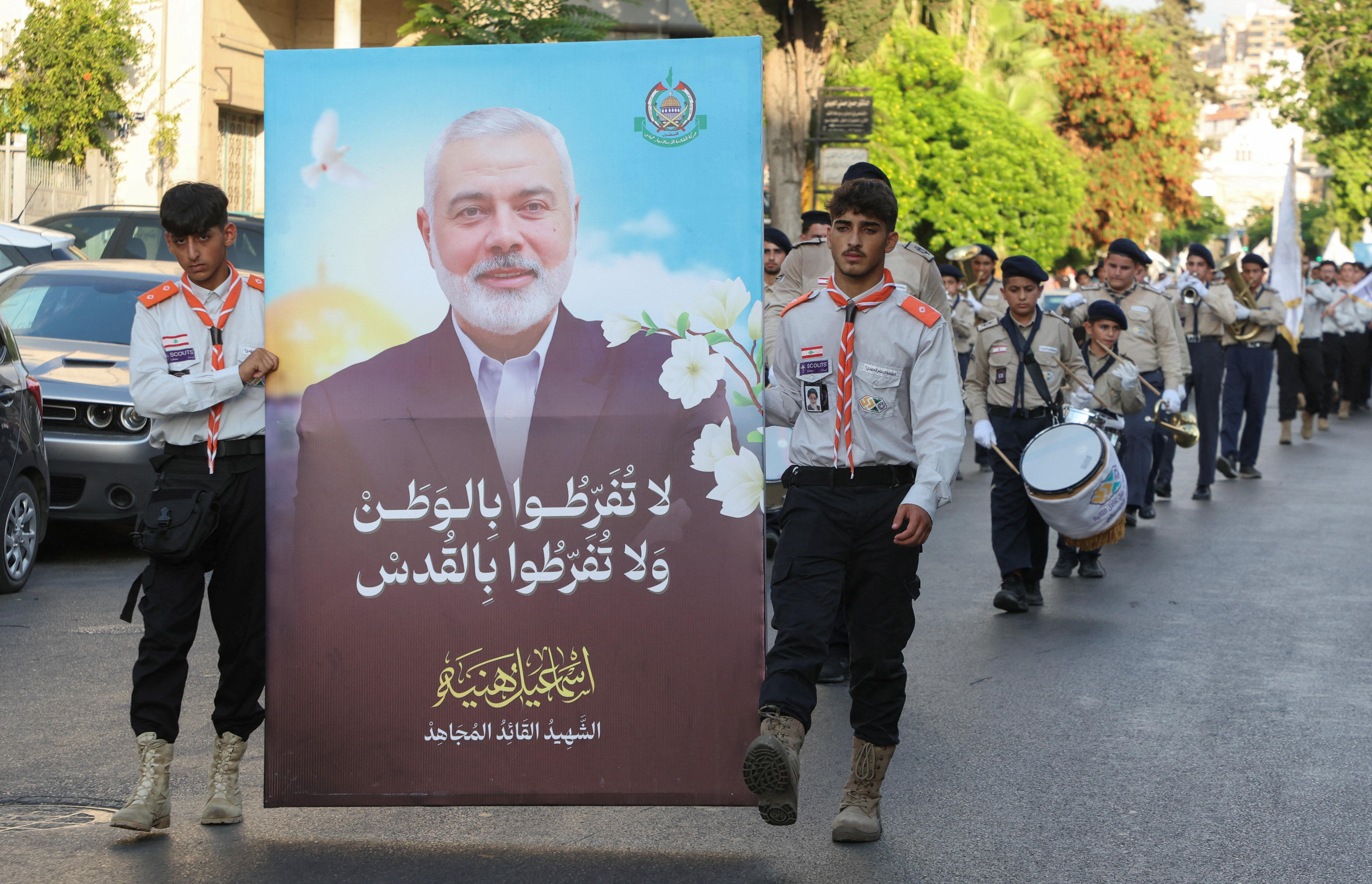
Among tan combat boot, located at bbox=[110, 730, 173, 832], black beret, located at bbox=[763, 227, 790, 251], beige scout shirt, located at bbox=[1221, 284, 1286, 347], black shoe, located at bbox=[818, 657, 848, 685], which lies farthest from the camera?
beige scout shirt, located at bbox=[1221, 284, 1286, 347]

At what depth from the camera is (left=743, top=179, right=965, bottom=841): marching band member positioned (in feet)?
15.6

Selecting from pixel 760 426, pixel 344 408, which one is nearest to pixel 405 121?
pixel 344 408

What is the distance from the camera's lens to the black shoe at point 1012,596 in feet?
28.9

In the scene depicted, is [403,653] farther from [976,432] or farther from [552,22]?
[552,22]

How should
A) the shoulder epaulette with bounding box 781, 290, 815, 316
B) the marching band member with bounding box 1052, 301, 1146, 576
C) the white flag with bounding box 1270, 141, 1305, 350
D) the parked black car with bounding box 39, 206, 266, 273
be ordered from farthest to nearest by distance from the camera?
the white flag with bounding box 1270, 141, 1305, 350
the parked black car with bounding box 39, 206, 266, 273
the marching band member with bounding box 1052, 301, 1146, 576
the shoulder epaulette with bounding box 781, 290, 815, 316

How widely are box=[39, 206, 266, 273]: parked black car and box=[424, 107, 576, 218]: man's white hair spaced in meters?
8.84

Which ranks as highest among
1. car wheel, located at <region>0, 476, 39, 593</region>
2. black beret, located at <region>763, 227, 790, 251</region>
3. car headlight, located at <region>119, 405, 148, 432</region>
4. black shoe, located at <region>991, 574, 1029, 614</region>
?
Answer: black beret, located at <region>763, 227, 790, 251</region>

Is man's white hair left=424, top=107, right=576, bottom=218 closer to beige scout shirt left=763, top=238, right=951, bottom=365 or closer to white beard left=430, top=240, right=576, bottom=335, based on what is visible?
white beard left=430, top=240, right=576, bottom=335

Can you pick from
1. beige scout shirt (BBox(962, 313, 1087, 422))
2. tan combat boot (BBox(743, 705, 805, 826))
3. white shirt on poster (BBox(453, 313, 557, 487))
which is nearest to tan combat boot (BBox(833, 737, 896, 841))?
tan combat boot (BBox(743, 705, 805, 826))

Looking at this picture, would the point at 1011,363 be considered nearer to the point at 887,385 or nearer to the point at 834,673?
the point at 834,673

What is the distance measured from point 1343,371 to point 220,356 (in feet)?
74.4

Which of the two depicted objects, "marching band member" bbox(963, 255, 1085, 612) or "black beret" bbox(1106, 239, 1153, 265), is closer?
"marching band member" bbox(963, 255, 1085, 612)

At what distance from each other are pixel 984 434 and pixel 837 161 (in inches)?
467

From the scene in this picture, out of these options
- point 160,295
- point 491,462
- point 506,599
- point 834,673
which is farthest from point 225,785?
point 834,673
